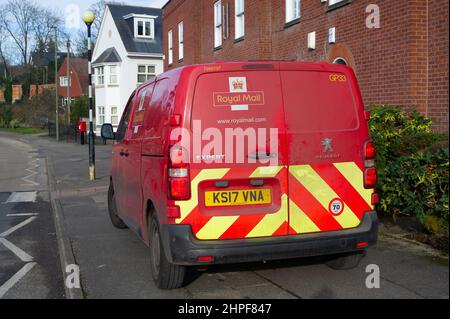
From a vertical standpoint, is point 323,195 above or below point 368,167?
below

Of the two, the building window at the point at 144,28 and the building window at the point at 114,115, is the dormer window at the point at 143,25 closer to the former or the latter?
the building window at the point at 144,28

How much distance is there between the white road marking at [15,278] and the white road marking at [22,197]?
245 inches

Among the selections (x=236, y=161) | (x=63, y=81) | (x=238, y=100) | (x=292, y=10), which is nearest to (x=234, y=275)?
(x=236, y=161)

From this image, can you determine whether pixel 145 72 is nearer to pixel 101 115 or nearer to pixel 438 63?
pixel 101 115

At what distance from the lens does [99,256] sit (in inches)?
262

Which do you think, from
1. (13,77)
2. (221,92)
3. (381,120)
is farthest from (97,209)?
(13,77)

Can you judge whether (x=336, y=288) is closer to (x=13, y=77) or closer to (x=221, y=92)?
(x=221, y=92)

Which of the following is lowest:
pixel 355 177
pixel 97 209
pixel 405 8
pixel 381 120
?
pixel 97 209

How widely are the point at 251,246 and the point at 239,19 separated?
44.4 ft

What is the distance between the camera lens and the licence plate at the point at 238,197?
4.64 m

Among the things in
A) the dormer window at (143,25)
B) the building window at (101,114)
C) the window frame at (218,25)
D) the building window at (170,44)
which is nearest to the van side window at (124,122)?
the window frame at (218,25)

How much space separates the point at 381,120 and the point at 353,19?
3.55 meters

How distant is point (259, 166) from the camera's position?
4.69 meters

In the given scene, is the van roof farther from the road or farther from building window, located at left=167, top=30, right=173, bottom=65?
building window, located at left=167, top=30, right=173, bottom=65
